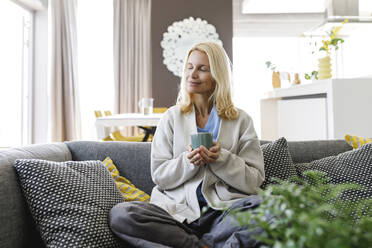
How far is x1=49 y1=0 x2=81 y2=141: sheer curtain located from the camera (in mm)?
5293

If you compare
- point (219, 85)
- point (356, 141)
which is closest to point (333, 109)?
point (356, 141)

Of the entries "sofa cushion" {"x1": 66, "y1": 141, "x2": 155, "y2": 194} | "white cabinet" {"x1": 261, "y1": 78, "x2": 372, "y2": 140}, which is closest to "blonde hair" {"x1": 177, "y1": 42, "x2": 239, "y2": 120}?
"sofa cushion" {"x1": 66, "y1": 141, "x2": 155, "y2": 194}

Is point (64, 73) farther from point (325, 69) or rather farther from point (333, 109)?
point (333, 109)

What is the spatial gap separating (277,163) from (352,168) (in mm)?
339

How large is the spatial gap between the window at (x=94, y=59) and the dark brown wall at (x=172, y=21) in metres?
1.27

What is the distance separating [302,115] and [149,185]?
220cm

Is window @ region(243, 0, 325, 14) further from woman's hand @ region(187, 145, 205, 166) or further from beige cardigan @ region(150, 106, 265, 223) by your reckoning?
woman's hand @ region(187, 145, 205, 166)

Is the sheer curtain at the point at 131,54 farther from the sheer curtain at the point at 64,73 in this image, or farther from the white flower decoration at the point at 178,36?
the white flower decoration at the point at 178,36

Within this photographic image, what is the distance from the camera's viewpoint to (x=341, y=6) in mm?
4480

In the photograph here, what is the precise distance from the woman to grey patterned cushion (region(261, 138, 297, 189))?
154 mm

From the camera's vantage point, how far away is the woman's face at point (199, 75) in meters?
1.60

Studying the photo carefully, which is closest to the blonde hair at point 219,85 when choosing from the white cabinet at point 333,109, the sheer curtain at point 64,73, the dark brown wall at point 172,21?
the white cabinet at point 333,109

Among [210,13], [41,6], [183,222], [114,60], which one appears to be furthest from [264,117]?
[183,222]

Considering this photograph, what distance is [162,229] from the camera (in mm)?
1197
